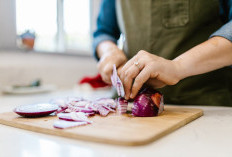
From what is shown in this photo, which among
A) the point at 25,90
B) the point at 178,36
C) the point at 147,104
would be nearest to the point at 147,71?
the point at 147,104

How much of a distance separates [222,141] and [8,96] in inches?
43.5

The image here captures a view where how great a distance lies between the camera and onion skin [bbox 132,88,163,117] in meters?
0.73

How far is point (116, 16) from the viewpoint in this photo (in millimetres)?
1275

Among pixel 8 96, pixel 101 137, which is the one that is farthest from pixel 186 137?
pixel 8 96

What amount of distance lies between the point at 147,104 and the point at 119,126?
15cm

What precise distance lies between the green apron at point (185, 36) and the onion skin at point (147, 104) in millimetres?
276

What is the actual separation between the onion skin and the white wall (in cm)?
111

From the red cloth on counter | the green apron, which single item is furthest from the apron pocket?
the red cloth on counter

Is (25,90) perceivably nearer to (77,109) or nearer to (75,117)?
(77,109)

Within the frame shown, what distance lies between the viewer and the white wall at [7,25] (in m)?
1.54

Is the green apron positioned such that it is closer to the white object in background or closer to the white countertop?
the white countertop

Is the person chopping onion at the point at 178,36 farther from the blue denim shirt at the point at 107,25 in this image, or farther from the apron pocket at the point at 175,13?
the blue denim shirt at the point at 107,25

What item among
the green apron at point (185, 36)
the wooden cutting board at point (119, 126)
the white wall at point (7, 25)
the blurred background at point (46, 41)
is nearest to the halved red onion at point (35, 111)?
the wooden cutting board at point (119, 126)

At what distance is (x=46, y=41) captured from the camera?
77.8 inches
